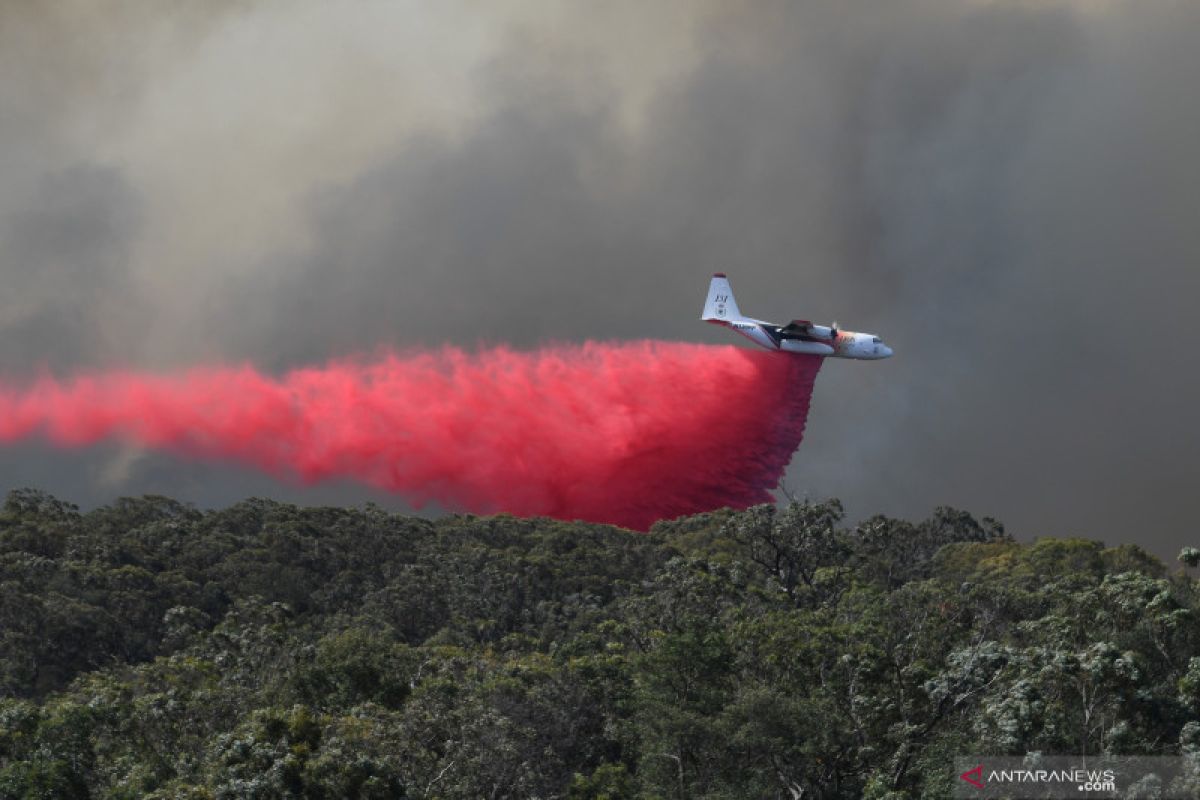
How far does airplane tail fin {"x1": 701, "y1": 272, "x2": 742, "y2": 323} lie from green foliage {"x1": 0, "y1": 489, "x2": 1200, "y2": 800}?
12.9 m

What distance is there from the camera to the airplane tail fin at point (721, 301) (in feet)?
316

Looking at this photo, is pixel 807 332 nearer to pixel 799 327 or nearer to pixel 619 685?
pixel 799 327

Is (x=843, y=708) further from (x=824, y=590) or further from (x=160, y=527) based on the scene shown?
(x=160, y=527)

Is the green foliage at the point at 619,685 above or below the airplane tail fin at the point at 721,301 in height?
below

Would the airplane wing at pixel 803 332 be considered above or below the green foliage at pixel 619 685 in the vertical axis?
above

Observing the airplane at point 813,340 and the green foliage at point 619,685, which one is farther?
the airplane at point 813,340

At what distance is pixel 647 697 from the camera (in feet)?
Answer: 197

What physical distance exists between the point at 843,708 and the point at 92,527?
87.2m

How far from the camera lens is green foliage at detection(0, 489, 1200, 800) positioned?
49.2m

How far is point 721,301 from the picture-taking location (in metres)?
96.8

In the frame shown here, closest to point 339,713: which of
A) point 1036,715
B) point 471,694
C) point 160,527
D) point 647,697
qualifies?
point 471,694

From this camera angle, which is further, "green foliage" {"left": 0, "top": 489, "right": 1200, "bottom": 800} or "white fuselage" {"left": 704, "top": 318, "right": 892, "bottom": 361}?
"white fuselage" {"left": 704, "top": 318, "right": 892, "bottom": 361}

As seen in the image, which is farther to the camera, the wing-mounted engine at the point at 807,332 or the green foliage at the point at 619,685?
the wing-mounted engine at the point at 807,332

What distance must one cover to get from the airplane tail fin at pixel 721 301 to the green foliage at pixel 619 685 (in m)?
12.9
